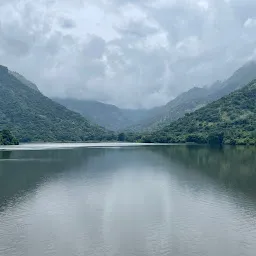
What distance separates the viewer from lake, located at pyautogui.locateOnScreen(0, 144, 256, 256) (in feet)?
115

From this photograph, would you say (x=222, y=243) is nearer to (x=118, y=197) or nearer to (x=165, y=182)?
(x=118, y=197)

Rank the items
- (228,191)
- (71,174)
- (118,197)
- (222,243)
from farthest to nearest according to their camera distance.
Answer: (71,174), (228,191), (118,197), (222,243)

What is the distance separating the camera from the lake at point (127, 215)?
35.0 meters

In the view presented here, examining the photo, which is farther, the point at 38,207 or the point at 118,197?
the point at 118,197

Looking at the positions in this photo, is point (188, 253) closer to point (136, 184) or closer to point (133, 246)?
point (133, 246)

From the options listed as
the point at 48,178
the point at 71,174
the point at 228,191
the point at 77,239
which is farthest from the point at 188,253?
the point at 71,174

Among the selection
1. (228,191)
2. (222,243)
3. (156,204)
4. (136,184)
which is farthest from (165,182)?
(222,243)

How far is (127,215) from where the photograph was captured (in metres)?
47.0

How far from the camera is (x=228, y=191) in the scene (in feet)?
209

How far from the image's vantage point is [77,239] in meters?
37.3

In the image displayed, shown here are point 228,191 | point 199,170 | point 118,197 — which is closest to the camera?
point 118,197

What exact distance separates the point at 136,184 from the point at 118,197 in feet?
46.4

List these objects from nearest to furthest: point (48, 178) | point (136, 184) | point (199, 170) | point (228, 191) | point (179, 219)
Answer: point (179, 219), point (228, 191), point (136, 184), point (48, 178), point (199, 170)

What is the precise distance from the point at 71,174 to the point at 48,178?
26.7ft
